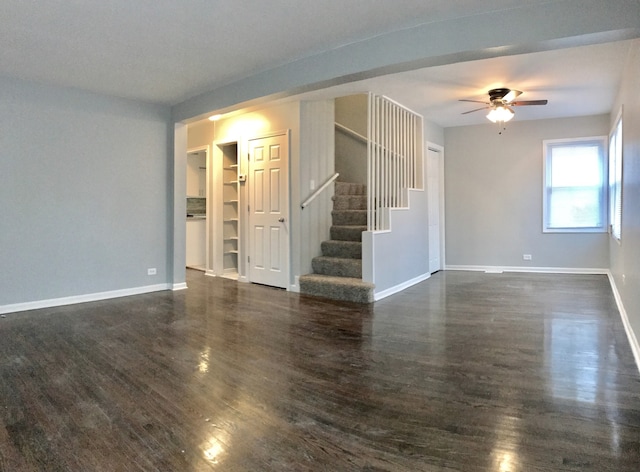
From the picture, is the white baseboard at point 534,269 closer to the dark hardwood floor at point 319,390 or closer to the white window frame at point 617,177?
the white window frame at point 617,177

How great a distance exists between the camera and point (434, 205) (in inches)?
296

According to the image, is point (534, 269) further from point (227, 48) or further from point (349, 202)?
point (227, 48)

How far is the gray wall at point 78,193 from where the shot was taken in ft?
14.8

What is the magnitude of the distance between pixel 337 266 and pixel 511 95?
3.03 metres

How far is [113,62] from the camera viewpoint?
402 centimetres

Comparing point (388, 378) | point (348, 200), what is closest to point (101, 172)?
point (348, 200)

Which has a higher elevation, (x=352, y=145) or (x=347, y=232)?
(x=352, y=145)

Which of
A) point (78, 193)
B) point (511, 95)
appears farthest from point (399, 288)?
point (78, 193)

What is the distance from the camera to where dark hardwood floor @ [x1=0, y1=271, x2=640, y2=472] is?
6.10 ft

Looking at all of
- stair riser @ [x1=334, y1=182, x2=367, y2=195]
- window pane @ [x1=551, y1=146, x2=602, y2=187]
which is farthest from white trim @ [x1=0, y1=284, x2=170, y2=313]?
window pane @ [x1=551, y1=146, x2=602, y2=187]

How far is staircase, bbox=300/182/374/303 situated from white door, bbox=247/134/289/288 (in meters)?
0.51

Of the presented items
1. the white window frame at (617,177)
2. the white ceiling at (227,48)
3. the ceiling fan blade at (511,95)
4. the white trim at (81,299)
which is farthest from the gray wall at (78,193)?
the white window frame at (617,177)

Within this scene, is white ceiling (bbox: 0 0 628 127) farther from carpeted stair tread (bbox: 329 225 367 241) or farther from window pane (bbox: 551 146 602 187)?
carpeted stair tread (bbox: 329 225 367 241)

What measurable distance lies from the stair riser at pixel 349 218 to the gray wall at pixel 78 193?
2.37m
